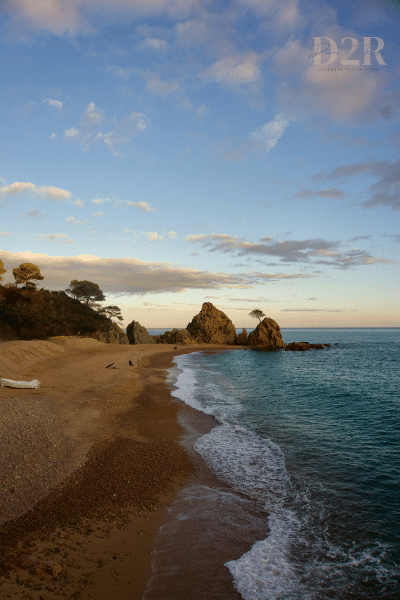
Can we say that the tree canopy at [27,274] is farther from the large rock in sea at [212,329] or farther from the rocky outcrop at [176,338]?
the large rock in sea at [212,329]

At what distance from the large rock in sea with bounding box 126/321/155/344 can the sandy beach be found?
180 ft

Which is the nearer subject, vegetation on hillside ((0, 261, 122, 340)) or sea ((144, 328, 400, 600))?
sea ((144, 328, 400, 600))

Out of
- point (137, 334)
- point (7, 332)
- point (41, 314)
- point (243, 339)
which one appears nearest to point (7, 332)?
point (7, 332)

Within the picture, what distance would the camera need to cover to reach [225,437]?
15.4 meters

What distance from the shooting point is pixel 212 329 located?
93.1 metres

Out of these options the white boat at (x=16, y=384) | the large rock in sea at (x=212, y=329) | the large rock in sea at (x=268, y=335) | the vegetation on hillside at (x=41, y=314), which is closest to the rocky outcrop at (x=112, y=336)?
the vegetation on hillside at (x=41, y=314)

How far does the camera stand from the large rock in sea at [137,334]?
7475 centimetres

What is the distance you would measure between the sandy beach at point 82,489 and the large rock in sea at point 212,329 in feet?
239

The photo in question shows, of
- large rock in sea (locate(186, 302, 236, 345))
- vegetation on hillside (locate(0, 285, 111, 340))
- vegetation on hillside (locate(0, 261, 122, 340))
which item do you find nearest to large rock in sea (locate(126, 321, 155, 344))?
vegetation on hillside (locate(0, 261, 122, 340))

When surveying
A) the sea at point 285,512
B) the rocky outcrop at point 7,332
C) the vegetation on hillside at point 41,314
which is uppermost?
the vegetation on hillside at point 41,314

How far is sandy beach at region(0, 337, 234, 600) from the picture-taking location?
237 inches

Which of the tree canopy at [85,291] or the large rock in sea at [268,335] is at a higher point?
the tree canopy at [85,291]

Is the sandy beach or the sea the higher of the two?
the sandy beach

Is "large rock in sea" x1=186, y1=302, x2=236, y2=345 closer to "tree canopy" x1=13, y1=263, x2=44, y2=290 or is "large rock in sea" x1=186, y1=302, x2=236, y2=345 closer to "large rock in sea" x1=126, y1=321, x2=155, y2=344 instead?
"large rock in sea" x1=126, y1=321, x2=155, y2=344
